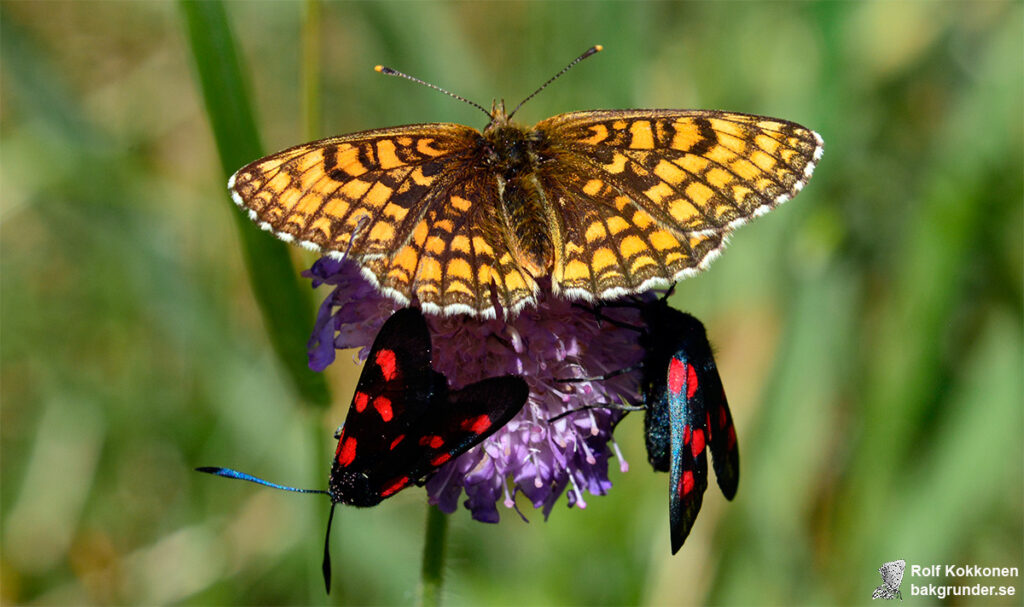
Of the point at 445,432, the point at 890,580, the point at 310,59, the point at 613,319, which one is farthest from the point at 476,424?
the point at 890,580

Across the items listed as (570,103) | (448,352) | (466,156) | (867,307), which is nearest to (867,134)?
(867,307)

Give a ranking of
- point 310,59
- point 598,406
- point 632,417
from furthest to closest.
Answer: point 632,417 < point 310,59 < point 598,406

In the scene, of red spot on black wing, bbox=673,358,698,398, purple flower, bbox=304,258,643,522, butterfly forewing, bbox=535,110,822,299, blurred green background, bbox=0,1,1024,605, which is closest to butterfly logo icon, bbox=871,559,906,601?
blurred green background, bbox=0,1,1024,605

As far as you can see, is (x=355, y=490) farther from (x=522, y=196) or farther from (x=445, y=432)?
(x=522, y=196)

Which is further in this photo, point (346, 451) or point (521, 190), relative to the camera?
point (521, 190)

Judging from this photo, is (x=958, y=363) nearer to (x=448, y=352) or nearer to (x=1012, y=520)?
(x=1012, y=520)

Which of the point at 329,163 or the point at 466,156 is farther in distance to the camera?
the point at 466,156

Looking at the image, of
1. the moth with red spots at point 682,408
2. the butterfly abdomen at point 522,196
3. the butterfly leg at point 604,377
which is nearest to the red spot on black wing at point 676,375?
the moth with red spots at point 682,408
